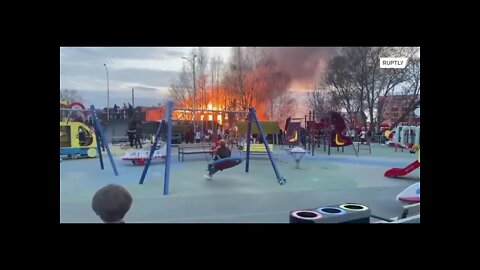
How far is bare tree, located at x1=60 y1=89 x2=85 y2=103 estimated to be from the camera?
10.4 meters

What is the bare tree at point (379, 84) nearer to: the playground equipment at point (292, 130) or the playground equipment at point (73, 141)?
the playground equipment at point (292, 130)

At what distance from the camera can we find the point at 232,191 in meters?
5.43

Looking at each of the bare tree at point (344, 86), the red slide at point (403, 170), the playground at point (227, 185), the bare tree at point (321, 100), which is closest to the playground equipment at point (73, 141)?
the playground at point (227, 185)

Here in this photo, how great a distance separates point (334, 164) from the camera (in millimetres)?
8688

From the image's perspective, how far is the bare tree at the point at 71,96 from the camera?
10391 mm

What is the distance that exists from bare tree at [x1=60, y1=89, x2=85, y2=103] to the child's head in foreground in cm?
887

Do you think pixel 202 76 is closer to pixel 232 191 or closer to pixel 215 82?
pixel 215 82

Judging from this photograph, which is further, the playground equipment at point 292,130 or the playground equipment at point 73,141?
the playground equipment at point 292,130

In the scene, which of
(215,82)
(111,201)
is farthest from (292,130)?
(111,201)

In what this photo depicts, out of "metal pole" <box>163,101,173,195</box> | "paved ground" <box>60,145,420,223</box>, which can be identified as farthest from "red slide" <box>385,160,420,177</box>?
"metal pole" <box>163,101,173,195</box>

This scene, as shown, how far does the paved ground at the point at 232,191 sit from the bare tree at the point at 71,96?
279 cm
